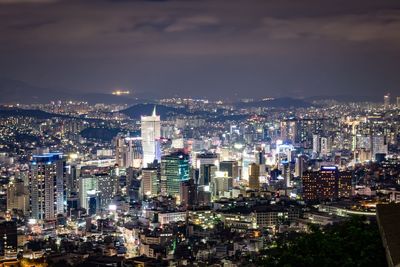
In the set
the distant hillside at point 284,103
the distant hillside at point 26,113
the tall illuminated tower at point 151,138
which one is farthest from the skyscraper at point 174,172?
Answer: the distant hillside at point 284,103

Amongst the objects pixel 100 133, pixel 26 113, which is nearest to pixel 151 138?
pixel 100 133

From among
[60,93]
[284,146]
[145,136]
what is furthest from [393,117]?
[60,93]

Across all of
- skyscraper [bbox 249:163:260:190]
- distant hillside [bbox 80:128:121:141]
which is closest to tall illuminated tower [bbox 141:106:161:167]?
distant hillside [bbox 80:128:121:141]

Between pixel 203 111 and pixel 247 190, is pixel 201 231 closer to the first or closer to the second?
pixel 247 190

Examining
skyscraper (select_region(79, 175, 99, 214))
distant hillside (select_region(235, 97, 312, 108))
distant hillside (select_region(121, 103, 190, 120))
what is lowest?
skyscraper (select_region(79, 175, 99, 214))

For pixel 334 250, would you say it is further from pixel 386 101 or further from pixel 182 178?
pixel 386 101

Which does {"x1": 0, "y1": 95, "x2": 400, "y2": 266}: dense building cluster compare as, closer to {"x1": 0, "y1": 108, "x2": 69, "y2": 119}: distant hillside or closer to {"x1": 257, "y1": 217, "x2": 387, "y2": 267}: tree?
{"x1": 0, "y1": 108, "x2": 69, "y2": 119}: distant hillside
